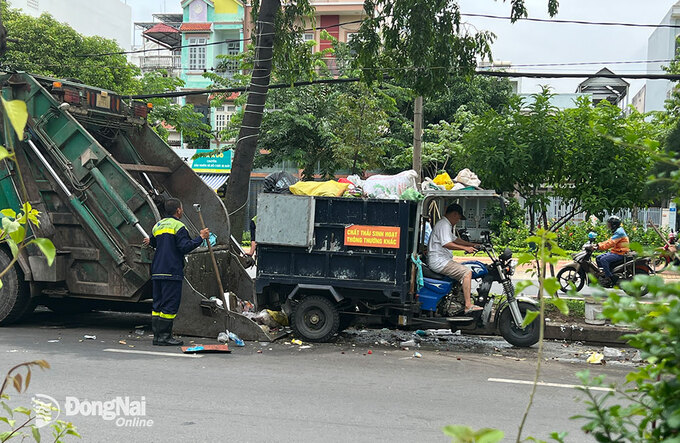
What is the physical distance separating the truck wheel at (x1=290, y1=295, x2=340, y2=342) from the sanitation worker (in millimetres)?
1342

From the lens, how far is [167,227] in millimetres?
7883

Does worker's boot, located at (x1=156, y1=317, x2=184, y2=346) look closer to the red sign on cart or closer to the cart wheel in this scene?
the red sign on cart

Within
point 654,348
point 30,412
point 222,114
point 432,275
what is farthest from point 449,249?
point 222,114

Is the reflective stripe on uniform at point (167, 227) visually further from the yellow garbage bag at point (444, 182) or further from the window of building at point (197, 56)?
the window of building at point (197, 56)

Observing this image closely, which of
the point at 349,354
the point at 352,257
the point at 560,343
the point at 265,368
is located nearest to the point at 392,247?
the point at 352,257

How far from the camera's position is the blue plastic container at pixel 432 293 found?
27.0 feet

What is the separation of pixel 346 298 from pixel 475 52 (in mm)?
5019

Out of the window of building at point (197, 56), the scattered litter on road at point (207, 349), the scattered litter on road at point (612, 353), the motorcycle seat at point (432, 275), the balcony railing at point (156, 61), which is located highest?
the balcony railing at point (156, 61)

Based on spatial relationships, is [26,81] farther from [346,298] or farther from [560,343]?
[560,343]

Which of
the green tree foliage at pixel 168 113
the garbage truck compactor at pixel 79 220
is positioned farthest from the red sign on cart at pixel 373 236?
the green tree foliage at pixel 168 113

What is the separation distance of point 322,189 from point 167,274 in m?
1.93

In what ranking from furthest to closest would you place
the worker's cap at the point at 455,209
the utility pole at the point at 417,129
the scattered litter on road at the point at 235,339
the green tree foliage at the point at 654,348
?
1. the utility pole at the point at 417,129
2. the worker's cap at the point at 455,209
3. the scattered litter on road at the point at 235,339
4. the green tree foliage at the point at 654,348

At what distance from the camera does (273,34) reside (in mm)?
10508
